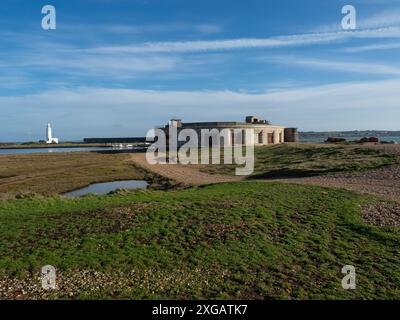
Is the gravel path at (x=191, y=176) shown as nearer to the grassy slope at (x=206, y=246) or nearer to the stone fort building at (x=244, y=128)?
the grassy slope at (x=206, y=246)

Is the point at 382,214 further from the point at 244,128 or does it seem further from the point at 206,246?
the point at 244,128

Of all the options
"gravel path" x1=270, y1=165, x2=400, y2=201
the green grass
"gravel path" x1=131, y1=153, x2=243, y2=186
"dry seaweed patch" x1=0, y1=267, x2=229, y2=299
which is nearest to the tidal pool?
"gravel path" x1=131, y1=153, x2=243, y2=186

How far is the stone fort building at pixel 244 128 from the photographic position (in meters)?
90.2

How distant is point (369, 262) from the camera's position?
44.3ft

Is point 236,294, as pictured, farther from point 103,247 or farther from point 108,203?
point 108,203

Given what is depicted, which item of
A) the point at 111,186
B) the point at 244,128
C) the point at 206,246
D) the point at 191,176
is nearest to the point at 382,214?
the point at 206,246

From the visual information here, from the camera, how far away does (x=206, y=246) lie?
14.8 metres

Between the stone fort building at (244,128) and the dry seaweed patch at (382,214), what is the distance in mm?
69489

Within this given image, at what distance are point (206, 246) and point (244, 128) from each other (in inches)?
3066

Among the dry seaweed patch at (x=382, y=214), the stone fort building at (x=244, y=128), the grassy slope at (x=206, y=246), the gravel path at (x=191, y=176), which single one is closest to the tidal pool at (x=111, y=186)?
the gravel path at (x=191, y=176)

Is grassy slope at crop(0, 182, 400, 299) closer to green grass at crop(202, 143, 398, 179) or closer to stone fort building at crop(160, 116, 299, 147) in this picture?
green grass at crop(202, 143, 398, 179)

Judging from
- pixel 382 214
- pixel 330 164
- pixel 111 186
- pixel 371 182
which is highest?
pixel 330 164

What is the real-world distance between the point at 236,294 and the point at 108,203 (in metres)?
12.6
